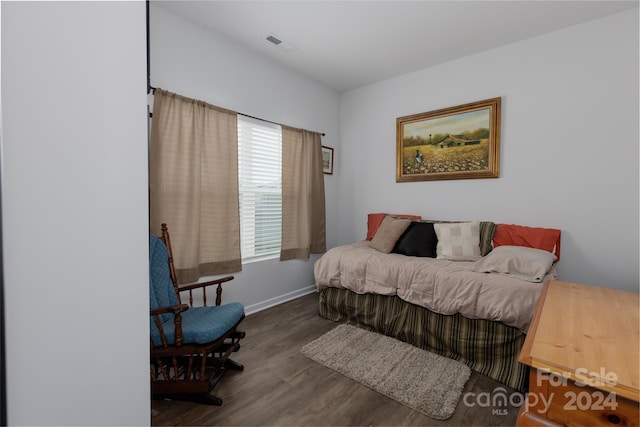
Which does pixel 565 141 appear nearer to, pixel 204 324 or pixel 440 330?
pixel 440 330

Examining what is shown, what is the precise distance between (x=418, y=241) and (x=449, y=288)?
76cm

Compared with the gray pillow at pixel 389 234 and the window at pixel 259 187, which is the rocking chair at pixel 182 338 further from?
the gray pillow at pixel 389 234

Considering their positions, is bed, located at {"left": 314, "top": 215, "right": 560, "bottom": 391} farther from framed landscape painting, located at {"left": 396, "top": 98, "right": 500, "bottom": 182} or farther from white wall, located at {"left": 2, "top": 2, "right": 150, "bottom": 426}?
white wall, located at {"left": 2, "top": 2, "right": 150, "bottom": 426}

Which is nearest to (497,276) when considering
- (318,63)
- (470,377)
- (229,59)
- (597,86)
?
(470,377)

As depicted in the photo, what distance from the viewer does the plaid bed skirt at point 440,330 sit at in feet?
6.75

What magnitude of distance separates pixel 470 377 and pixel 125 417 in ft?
6.80

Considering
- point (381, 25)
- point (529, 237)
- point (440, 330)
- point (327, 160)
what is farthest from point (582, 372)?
point (327, 160)

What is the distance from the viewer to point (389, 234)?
3.17 m

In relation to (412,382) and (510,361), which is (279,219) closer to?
(412,382)

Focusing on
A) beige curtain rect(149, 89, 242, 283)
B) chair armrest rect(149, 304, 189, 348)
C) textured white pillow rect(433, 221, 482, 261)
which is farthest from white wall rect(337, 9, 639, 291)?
chair armrest rect(149, 304, 189, 348)

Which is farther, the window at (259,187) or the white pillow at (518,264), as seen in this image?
the window at (259,187)

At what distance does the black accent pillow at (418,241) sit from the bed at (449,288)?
0.4 inches

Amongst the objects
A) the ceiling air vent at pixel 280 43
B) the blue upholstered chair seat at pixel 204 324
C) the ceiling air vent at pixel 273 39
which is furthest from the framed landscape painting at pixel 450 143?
the blue upholstered chair seat at pixel 204 324

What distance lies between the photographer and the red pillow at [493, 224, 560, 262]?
2.65m
